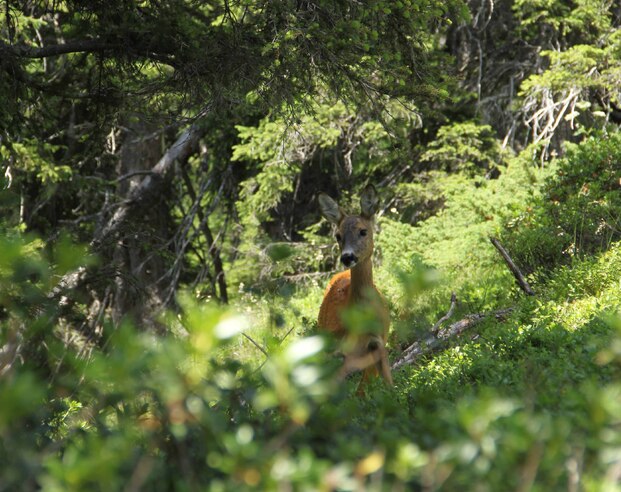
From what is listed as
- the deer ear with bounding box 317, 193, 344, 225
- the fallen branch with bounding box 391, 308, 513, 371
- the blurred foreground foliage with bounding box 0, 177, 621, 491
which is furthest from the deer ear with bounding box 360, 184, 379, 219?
the blurred foreground foliage with bounding box 0, 177, 621, 491

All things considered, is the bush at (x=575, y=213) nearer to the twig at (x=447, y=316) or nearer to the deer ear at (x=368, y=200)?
the twig at (x=447, y=316)

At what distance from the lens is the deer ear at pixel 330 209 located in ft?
29.8

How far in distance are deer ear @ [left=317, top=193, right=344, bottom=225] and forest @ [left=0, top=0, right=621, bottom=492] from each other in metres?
0.03

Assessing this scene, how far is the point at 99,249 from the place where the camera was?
9375mm

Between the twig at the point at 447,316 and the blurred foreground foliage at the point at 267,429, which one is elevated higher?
the blurred foreground foliage at the point at 267,429

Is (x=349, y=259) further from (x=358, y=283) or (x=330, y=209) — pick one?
(x=330, y=209)

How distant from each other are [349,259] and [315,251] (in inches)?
353

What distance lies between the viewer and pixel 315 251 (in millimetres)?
16984

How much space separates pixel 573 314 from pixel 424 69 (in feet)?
8.67

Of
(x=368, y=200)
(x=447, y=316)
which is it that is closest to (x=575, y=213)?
(x=447, y=316)

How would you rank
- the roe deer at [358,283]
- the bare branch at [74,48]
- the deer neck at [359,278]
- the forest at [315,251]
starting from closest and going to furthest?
the forest at [315,251] → the roe deer at [358,283] → the bare branch at [74,48] → the deer neck at [359,278]

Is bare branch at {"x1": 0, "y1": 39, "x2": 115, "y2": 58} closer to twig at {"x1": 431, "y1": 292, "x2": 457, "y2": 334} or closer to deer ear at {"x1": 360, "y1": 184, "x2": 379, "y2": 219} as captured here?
deer ear at {"x1": 360, "y1": 184, "x2": 379, "y2": 219}

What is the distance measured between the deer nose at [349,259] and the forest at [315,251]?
0.40 meters

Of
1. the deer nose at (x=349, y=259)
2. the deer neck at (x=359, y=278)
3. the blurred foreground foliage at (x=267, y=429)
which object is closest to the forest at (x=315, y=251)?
the blurred foreground foliage at (x=267, y=429)
